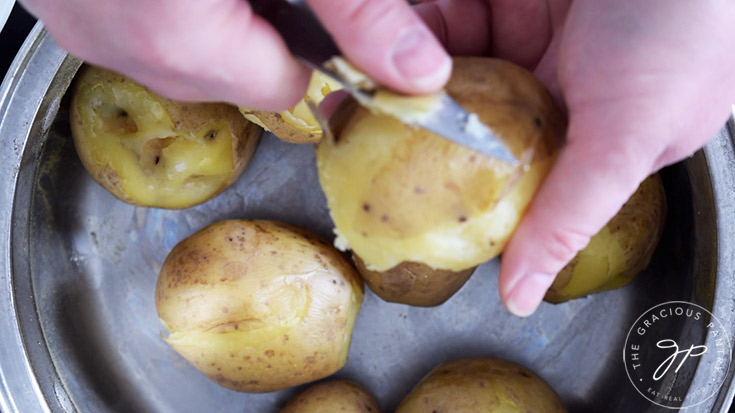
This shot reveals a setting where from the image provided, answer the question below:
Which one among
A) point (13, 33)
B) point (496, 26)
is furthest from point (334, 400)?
point (13, 33)

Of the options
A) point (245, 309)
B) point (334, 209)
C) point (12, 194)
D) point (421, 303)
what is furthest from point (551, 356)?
point (12, 194)

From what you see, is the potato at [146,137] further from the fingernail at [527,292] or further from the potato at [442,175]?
the fingernail at [527,292]

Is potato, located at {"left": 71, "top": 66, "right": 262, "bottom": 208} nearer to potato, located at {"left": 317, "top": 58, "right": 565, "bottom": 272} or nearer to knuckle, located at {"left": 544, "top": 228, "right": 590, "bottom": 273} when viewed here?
potato, located at {"left": 317, "top": 58, "right": 565, "bottom": 272}

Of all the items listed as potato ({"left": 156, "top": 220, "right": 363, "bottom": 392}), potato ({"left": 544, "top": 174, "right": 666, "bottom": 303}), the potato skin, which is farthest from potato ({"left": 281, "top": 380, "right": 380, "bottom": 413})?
potato ({"left": 544, "top": 174, "right": 666, "bottom": 303})

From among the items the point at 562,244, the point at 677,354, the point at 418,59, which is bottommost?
the point at 677,354

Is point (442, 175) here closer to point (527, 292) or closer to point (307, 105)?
point (527, 292)

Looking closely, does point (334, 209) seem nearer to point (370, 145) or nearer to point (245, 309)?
point (370, 145)

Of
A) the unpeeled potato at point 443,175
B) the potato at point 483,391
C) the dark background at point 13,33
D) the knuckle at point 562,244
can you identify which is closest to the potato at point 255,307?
the potato at point 483,391
